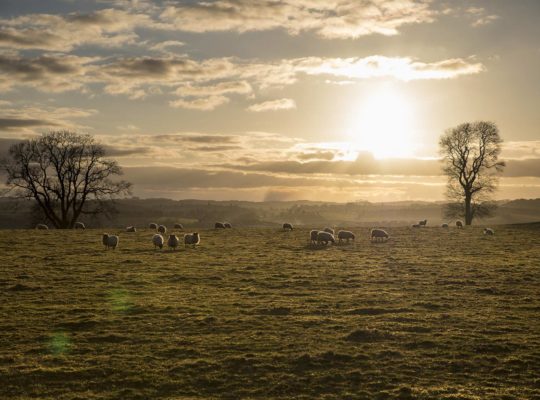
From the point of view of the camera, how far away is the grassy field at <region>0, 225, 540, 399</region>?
11.5 meters

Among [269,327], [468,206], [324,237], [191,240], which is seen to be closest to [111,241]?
[191,240]

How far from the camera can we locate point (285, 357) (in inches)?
514

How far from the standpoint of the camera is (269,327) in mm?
15969

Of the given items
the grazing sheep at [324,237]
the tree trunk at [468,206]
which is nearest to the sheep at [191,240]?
the grazing sheep at [324,237]

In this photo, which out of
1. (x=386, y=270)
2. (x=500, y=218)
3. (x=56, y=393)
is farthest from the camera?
(x=500, y=218)

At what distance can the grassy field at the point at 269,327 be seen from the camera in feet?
37.7

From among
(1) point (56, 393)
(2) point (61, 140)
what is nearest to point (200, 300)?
(1) point (56, 393)

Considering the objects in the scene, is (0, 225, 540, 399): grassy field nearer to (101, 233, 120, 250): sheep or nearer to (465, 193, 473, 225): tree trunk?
(101, 233, 120, 250): sheep

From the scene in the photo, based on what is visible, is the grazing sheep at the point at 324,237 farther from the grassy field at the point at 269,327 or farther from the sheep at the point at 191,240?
the sheep at the point at 191,240

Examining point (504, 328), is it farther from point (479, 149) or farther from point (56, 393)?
point (479, 149)

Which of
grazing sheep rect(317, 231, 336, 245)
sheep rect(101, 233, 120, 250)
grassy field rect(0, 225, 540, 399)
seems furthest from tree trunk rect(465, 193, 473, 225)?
sheep rect(101, 233, 120, 250)

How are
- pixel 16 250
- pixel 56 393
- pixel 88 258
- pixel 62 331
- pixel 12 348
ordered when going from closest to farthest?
pixel 56 393
pixel 12 348
pixel 62 331
pixel 88 258
pixel 16 250

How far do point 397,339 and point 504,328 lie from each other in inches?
156

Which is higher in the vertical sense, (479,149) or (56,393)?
(479,149)
